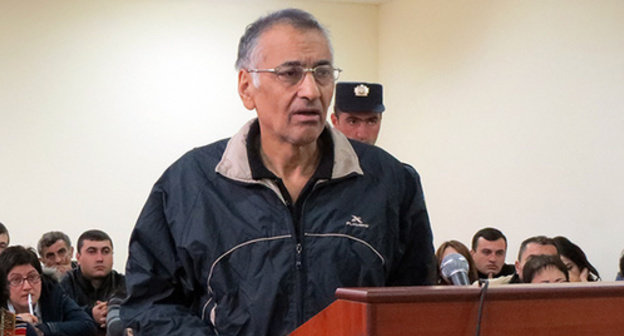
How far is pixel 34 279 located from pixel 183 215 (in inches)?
136

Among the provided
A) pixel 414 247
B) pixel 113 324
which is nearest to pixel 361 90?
pixel 414 247

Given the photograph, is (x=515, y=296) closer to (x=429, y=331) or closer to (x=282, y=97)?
(x=429, y=331)

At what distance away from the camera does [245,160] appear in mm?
1801

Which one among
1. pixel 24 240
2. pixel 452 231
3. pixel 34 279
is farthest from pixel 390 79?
pixel 34 279

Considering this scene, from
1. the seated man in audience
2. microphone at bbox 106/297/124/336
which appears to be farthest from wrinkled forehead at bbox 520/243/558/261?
microphone at bbox 106/297/124/336

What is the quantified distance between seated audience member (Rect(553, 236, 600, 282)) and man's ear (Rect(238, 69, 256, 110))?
11.4 ft

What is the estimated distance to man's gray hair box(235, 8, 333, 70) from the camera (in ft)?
5.78

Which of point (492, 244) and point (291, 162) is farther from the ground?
point (291, 162)

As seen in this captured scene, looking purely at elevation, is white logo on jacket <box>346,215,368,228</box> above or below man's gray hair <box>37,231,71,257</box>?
above

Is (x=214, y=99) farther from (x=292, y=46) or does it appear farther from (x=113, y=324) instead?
(x=292, y=46)

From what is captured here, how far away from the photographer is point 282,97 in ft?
5.67

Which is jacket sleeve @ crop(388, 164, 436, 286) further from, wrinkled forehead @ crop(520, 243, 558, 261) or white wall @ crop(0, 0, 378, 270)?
white wall @ crop(0, 0, 378, 270)

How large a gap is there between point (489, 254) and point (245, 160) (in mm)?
4373

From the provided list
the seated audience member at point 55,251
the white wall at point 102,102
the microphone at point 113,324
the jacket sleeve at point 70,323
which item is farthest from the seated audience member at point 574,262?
the white wall at point 102,102
